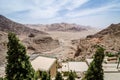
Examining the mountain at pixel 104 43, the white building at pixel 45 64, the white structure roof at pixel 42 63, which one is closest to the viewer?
the white building at pixel 45 64

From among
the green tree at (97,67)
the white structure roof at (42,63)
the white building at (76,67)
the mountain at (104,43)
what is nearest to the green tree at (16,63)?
the green tree at (97,67)

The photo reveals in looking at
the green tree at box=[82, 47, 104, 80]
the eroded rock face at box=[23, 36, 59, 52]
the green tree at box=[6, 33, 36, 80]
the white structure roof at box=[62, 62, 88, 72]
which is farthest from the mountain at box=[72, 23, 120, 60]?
the green tree at box=[6, 33, 36, 80]

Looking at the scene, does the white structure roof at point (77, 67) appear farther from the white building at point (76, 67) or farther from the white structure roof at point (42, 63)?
the white structure roof at point (42, 63)

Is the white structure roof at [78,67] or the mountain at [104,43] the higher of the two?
the mountain at [104,43]

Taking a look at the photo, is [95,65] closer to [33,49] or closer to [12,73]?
[12,73]

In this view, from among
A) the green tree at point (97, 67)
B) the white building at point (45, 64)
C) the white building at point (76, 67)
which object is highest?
the green tree at point (97, 67)

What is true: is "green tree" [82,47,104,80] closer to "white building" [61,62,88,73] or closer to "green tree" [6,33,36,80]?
"green tree" [6,33,36,80]

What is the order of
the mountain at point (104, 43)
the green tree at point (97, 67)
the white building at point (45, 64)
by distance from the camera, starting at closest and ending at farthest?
the green tree at point (97, 67)
the white building at point (45, 64)
the mountain at point (104, 43)

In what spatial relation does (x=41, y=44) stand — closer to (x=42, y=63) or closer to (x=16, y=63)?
(x=42, y=63)

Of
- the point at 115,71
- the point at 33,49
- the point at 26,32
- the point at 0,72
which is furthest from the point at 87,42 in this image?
the point at 26,32
